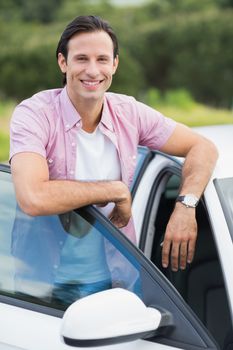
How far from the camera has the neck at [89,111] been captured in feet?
9.30

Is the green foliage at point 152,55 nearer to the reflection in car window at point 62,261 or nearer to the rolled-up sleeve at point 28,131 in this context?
the rolled-up sleeve at point 28,131

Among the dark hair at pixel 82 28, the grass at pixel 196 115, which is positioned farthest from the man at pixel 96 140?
the grass at pixel 196 115

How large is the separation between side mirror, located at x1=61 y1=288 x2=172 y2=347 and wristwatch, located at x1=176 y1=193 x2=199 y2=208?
0.60 m

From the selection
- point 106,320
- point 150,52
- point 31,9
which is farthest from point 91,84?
point 31,9

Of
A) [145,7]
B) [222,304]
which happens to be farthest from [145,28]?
[222,304]

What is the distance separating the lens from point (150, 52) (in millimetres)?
21844

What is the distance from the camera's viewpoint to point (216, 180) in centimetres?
272

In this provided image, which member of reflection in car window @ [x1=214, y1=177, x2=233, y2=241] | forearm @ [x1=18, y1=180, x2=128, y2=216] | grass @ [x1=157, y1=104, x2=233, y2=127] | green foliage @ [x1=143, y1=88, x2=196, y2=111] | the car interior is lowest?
green foliage @ [x1=143, y1=88, x2=196, y2=111]

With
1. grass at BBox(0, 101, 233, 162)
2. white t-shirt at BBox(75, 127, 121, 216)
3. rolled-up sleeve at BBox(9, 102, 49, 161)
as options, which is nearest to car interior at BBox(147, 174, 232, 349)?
white t-shirt at BBox(75, 127, 121, 216)

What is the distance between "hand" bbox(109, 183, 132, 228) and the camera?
8.57ft

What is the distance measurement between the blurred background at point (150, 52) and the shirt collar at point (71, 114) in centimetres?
1056

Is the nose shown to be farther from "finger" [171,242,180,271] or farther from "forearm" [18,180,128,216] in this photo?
"finger" [171,242,180,271]

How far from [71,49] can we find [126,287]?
0.91 m

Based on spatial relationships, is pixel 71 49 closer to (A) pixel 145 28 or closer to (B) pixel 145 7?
(A) pixel 145 28
